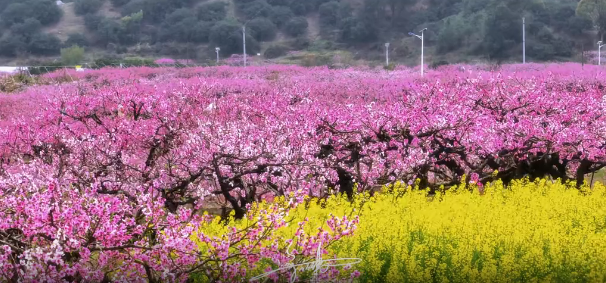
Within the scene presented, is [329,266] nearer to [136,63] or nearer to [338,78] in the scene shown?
[338,78]

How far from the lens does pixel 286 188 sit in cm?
1194

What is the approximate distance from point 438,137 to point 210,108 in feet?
22.0

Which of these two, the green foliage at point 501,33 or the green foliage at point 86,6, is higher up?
the green foliage at point 86,6

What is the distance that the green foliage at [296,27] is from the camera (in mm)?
94125

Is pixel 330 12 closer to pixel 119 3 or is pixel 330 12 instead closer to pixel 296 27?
pixel 296 27

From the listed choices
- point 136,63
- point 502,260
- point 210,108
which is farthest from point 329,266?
point 136,63

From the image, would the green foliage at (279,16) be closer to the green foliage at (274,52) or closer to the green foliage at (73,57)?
the green foliage at (274,52)

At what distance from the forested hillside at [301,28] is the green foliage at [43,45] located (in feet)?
0.37

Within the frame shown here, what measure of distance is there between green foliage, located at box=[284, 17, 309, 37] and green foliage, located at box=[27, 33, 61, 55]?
91.5 ft

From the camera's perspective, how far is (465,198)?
11094mm

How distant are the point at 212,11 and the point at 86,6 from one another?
19570 millimetres

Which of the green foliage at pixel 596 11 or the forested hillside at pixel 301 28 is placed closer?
the forested hillside at pixel 301 28

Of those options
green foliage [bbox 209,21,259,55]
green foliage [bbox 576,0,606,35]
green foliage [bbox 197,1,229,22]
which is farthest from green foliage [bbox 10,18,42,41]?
green foliage [bbox 576,0,606,35]

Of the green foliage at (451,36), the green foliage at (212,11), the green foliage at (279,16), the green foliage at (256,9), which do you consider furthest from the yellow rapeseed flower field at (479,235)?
the green foliage at (256,9)
